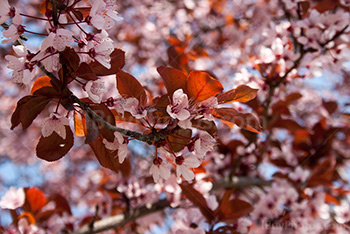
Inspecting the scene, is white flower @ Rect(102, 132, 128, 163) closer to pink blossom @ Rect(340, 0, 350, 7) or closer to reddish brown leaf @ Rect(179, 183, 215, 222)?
reddish brown leaf @ Rect(179, 183, 215, 222)

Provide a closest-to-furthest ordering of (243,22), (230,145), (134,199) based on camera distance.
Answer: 1. (134,199)
2. (230,145)
3. (243,22)

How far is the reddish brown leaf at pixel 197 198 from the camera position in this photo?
112 cm

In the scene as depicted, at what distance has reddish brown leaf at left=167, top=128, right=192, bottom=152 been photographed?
32.5 inches

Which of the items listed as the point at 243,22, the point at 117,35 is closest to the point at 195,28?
the point at 243,22

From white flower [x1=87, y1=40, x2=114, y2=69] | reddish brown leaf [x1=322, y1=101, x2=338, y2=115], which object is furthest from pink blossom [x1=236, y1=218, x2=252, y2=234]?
reddish brown leaf [x1=322, y1=101, x2=338, y2=115]

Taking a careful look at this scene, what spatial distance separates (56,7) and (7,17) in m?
0.12

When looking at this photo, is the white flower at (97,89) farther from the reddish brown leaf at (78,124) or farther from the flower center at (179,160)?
the flower center at (179,160)

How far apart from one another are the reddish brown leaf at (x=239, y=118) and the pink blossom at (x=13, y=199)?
3.48ft

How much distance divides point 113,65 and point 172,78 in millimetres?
183

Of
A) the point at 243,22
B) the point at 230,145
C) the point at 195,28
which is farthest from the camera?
the point at 195,28

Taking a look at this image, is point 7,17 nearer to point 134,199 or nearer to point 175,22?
point 134,199

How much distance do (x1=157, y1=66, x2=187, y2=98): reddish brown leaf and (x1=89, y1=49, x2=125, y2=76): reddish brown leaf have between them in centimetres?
14

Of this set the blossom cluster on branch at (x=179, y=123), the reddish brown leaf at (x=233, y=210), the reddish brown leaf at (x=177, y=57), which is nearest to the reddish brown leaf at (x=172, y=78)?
the blossom cluster on branch at (x=179, y=123)

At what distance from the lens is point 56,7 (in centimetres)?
75
